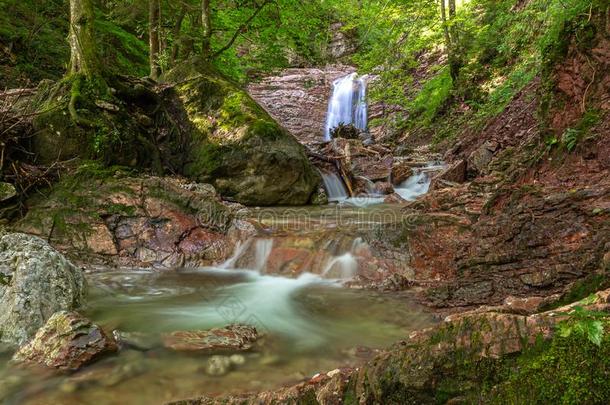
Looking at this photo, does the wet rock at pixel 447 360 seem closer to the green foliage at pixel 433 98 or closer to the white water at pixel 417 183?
the white water at pixel 417 183

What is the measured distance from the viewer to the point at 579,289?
6.91 feet

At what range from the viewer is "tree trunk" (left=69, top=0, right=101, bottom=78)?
737 cm

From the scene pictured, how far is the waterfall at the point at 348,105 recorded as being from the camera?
1967 centimetres

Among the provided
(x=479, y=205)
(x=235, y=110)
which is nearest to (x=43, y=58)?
(x=235, y=110)

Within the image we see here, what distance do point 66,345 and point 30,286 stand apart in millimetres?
942

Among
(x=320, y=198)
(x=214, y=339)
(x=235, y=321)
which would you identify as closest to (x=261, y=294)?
(x=235, y=321)

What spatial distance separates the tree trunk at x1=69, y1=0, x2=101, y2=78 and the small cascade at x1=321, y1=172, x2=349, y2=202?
5260 mm

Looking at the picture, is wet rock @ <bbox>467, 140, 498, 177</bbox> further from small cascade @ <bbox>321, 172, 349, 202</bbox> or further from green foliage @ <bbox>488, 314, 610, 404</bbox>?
green foliage @ <bbox>488, 314, 610, 404</bbox>

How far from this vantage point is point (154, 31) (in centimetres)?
Answer: 1104

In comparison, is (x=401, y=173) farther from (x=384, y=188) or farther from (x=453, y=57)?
(x=453, y=57)

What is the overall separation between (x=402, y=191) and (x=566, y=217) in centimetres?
632

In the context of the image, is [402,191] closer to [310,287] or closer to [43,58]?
[310,287]

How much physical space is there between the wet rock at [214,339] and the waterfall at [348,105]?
1536 centimetres

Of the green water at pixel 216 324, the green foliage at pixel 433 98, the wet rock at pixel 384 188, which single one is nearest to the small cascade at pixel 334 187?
the wet rock at pixel 384 188
